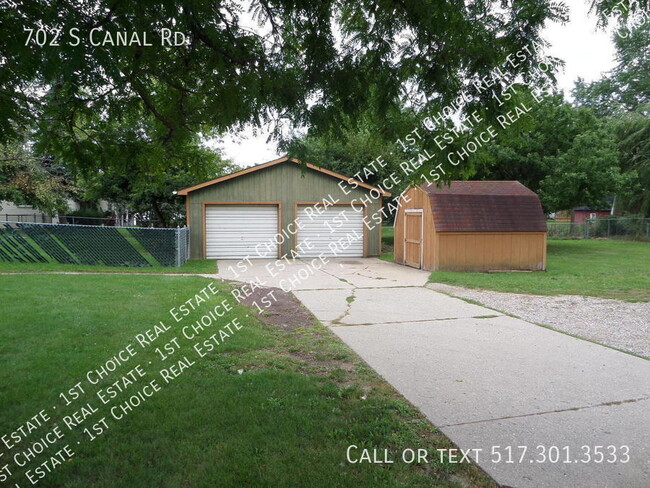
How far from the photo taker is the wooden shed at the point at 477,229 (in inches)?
516

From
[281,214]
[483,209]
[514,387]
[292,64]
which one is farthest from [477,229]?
[292,64]

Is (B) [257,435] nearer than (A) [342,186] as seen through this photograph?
Yes

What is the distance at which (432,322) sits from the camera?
665 cm

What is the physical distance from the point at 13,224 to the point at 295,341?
472 inches

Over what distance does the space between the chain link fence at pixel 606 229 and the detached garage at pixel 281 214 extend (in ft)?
63.8

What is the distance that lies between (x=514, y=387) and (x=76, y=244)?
12.8 metres

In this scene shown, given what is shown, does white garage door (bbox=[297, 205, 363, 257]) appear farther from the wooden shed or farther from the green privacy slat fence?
the green privacy slat fence

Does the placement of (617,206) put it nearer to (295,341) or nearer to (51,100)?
(295,341)

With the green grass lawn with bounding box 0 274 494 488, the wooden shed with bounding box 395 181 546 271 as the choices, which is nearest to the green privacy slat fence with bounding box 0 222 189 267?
the green grass lawn with bounding box 0 274 494 488

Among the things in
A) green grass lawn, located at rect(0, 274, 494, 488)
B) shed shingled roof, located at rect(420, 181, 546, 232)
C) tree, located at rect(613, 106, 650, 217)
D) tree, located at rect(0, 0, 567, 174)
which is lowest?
green grass lawn, located at rect(0, 274, 494, 488)

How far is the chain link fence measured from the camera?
27172mm

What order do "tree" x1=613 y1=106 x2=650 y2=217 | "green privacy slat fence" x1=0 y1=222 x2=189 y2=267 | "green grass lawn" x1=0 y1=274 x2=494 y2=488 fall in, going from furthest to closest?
1. "tree" x1=613 y1=106 x2=650 y2=217
2. "green privacy slat fence" x1=0 y1=222 x2=189 y2=267
3. "green grass lawn" x1=0 y1=274 x2=494 y2=488

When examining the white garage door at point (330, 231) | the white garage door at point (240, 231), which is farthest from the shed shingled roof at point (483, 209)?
the white garage door at point (240, 231)

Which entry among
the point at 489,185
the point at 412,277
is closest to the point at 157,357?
the point at 412,277
